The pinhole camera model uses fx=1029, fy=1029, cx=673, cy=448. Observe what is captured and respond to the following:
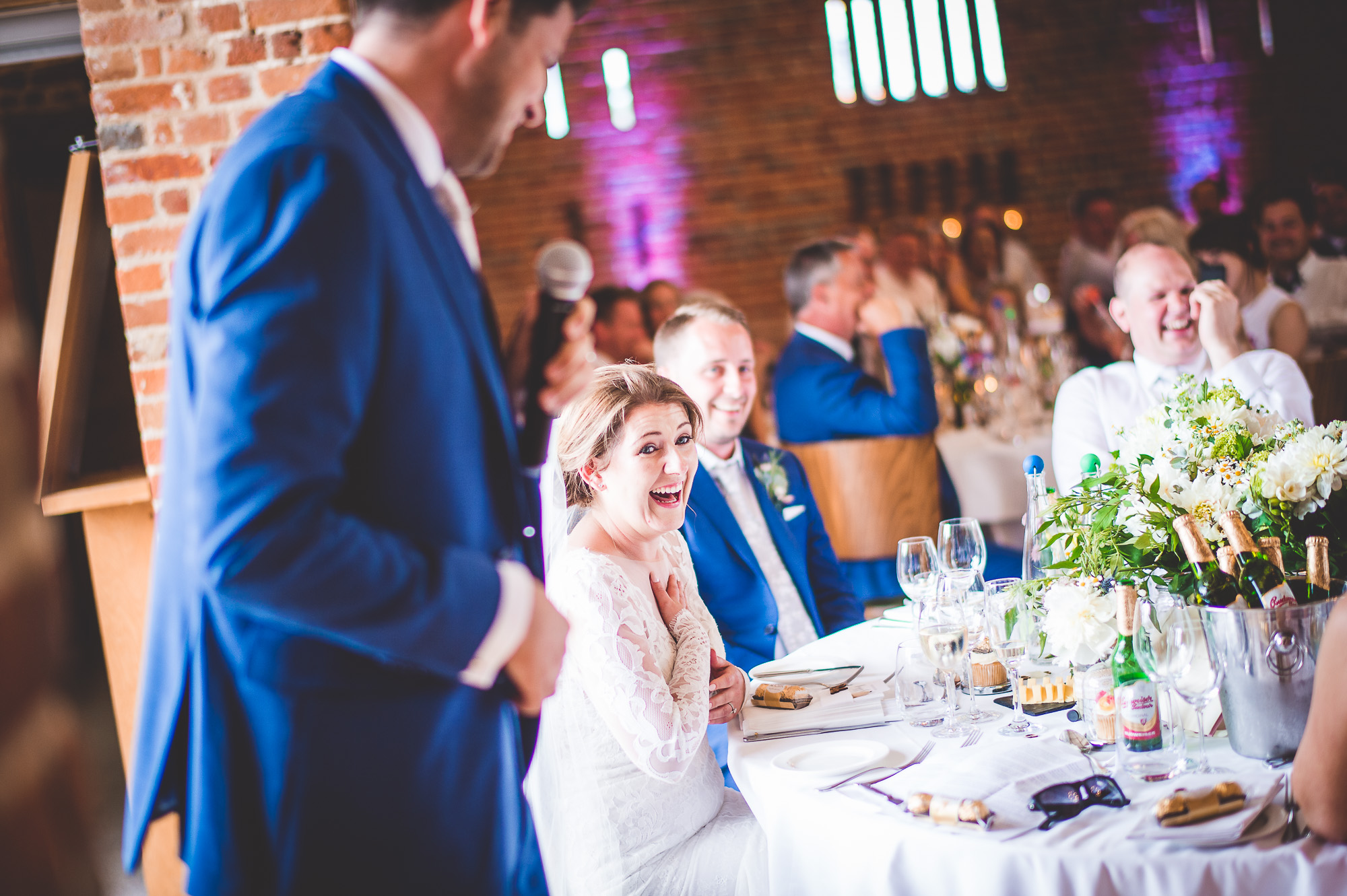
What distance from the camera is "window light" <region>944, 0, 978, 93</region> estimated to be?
25.6 ft

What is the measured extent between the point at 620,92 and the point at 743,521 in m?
5.93

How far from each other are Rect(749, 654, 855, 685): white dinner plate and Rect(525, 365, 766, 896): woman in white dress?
0.40 feet

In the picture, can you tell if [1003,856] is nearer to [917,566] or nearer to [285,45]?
[917,566]

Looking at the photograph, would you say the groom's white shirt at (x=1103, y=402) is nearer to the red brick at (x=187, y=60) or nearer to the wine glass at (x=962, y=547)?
the wine glass at (x=962, y=547)

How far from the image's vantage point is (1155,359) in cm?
286

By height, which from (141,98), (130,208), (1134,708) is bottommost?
(1134,708)

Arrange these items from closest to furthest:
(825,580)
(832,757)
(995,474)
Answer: (832,757) < (825,580) < (995,474)

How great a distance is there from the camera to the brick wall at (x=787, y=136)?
25.5ft

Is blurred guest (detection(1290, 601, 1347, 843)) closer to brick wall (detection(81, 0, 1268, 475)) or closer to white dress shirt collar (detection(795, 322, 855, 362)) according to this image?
white dress shirt collar (detection(795, 322, 855, 362))

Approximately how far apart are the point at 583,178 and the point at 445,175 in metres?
6.91

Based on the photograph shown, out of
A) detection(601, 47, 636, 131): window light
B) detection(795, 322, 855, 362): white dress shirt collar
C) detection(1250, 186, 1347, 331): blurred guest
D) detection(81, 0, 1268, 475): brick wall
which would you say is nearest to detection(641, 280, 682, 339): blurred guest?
detection(81, 0, 1268, 475): brick wall

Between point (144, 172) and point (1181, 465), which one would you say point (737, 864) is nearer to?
point (1181, 465)

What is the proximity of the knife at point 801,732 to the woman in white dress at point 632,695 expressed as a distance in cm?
8

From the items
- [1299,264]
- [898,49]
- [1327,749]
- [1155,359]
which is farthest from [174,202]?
[898,49]
